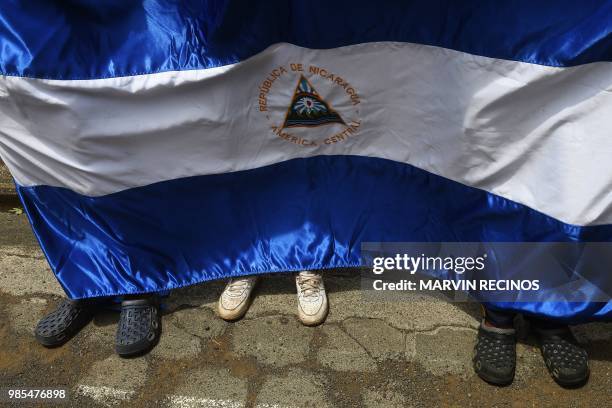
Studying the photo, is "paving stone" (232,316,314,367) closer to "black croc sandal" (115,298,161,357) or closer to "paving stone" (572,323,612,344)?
"black croc sandal" (115,298,161,357)

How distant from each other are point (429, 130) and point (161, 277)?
45.0 inches

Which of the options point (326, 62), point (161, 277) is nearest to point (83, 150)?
point (161, 277)

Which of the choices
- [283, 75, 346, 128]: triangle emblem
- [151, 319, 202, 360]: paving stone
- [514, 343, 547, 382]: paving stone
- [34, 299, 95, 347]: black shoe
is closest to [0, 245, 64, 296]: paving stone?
[34, 299, 95, 347]: black shoe

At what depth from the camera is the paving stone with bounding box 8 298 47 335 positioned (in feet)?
7.36

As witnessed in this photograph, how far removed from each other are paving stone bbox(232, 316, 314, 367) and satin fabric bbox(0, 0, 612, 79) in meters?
0.97

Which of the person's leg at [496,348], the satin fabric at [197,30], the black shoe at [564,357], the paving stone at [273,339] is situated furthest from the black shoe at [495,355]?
the satin fabric at [197,30]

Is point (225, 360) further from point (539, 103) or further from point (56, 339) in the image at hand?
point (539, 103)

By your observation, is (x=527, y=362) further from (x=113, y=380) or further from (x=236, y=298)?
(x=113, y=380)

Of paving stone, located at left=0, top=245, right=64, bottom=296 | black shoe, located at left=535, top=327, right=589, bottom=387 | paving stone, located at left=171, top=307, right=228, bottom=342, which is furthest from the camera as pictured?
paving stone, located at left=0, top=245, right=64, bottom=296

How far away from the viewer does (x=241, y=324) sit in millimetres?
2188

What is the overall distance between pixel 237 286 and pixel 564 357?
1.18 m

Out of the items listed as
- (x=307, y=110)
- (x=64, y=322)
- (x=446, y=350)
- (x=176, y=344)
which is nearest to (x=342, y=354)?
(x=446, y=350)

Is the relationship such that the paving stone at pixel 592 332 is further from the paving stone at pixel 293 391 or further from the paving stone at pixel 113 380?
the paving stone at pixel 113 380

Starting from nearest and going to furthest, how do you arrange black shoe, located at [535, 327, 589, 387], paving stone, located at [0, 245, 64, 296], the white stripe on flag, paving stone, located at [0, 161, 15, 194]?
the white stripe on flag → black shoe, located at [535, 327, 589, 387] → paving stone, located at [0, 245, 64, 296] → paving stone, located at [0, 161, 15, 194]
